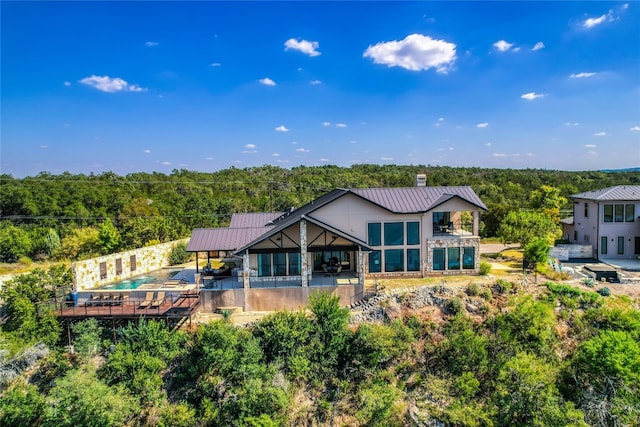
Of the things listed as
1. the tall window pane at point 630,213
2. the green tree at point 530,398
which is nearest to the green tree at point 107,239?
the green tree at point 530,398

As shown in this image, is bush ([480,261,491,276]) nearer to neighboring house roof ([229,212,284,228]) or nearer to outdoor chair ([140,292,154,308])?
neighboring house roof ([229,212,284,228])

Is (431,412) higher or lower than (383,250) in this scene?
lower

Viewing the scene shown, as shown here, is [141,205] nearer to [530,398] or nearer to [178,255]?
[178,255]

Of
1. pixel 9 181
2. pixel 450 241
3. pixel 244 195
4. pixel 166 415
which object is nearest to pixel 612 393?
pixel 450 241

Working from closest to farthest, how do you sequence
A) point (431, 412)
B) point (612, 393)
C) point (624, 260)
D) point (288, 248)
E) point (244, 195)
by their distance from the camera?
point (612, 393) → point (431, 412) → point (288, 248) → point (624, 260) → point (244, 195)

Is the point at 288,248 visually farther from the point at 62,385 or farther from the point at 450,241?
the point at 62,385
